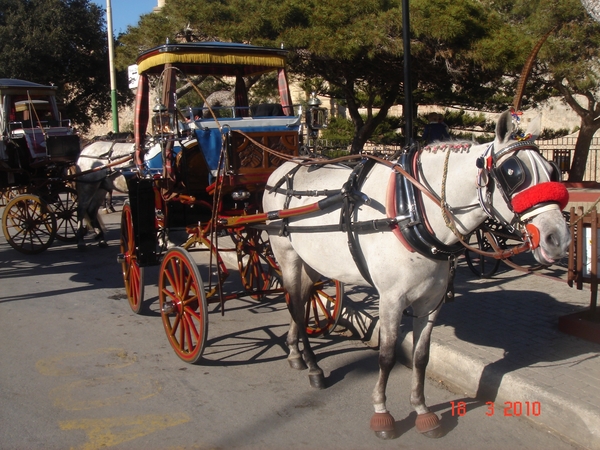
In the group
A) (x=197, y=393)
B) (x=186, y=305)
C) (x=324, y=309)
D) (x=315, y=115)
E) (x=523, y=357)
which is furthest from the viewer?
(x=324, y=309)

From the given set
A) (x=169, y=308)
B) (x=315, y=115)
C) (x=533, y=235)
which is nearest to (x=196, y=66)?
(x=315, y=115)

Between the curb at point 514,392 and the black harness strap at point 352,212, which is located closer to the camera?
the curb at point 514,392

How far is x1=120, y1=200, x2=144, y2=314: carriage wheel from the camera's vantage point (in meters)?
6.27

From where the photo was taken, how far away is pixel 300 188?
4664 mm

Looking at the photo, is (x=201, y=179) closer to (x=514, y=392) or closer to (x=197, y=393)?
(x=197, y=393)

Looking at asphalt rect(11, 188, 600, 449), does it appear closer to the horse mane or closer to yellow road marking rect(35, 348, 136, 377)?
the horse mane

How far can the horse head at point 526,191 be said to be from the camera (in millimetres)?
2859

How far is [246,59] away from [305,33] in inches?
228

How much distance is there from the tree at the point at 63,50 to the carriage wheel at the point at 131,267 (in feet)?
52.1

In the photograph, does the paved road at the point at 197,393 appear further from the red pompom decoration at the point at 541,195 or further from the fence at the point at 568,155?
the fence at the point at 568,155

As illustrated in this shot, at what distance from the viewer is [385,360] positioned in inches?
150

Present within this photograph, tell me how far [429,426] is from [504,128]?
6.38 ft

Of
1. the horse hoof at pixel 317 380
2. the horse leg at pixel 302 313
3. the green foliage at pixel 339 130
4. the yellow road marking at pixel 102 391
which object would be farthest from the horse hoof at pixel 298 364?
the green foliage at pixel 339 130
